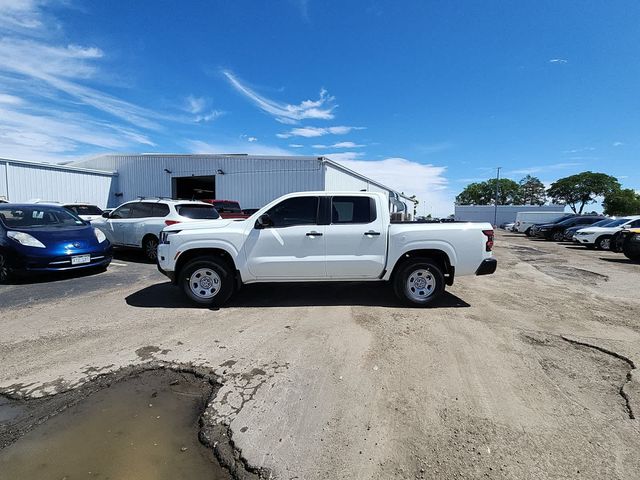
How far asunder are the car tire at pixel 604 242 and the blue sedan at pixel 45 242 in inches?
794

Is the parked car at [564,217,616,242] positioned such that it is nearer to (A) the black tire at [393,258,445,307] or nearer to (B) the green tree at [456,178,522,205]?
(A) the black tire at [393,258,445,307]

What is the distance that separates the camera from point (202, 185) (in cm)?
2828

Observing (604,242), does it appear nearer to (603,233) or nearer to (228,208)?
(603,233)

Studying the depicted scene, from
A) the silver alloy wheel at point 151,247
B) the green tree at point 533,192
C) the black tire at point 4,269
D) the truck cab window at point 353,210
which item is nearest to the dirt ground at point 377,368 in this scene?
the black tire at point 4,269

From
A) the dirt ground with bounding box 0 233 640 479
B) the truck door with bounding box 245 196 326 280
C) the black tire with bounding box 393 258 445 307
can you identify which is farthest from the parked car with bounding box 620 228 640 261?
the truck door with bounding box 245 196 326 280

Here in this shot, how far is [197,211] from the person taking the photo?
9.92 metres

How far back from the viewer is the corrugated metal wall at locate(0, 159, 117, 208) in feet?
61.7

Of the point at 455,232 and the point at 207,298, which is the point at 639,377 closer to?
the point at 455,232

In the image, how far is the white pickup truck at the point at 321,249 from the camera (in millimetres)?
5488

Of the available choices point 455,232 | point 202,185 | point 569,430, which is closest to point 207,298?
point 455,232

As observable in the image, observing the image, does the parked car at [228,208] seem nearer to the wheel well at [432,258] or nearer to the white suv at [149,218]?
the white suv at [149,218]

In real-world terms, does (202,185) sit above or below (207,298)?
above

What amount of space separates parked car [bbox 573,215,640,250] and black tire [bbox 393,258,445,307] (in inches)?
620

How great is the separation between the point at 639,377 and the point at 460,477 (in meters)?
2.59
